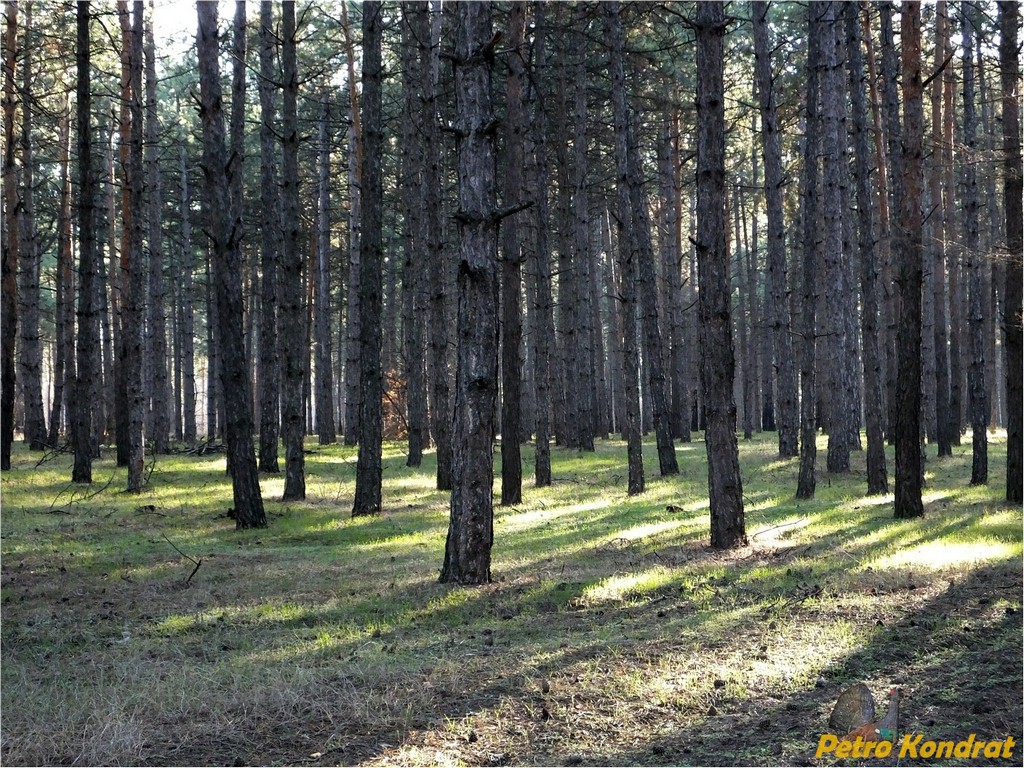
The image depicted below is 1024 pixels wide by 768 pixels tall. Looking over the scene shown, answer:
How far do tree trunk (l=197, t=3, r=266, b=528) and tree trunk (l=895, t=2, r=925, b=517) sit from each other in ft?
29.3

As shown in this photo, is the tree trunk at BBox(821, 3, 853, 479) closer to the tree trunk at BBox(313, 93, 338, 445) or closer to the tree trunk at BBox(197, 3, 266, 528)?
the tree trunk at BBox(197, 3, 266, 528)

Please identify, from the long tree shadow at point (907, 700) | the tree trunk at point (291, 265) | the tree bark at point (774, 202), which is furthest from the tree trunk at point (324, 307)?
the long tree shadow at point (907, 700)

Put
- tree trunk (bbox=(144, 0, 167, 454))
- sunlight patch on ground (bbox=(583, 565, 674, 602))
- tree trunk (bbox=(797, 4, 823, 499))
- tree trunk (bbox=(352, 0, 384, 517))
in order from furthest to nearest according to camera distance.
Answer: tree trunk (bbox=(144, 0, 167, 454))
tree trunk (bbox=(797, 4, 823, 499))
tree trunk (bbox=(352, 0, 384, 517))
sunlight patch on ground (bbox=(583, 565, 674, 602))

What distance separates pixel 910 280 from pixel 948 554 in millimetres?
4198

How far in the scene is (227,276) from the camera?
510 inches

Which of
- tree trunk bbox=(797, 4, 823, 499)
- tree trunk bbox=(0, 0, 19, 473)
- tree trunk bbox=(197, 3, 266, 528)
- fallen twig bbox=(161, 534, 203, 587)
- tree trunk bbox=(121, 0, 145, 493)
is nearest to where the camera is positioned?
fallen twig bbox=(161, 534, 203, 587)

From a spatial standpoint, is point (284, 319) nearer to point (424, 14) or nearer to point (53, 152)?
point (424, 14)

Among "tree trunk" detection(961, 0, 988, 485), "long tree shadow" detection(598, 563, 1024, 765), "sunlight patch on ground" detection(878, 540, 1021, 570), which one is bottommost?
"long tree shadow" detection(598, 563, 1024, 765)

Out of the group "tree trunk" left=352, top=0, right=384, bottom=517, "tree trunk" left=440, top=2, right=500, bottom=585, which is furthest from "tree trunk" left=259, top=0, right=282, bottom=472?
"tree trunk" left=440, top=2, right=500, bottom=585

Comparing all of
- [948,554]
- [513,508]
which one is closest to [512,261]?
[513,508]

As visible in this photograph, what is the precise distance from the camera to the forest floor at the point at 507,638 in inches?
194

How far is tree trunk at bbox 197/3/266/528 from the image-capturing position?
41.9 feet

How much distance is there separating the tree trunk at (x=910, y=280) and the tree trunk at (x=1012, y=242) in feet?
5.85

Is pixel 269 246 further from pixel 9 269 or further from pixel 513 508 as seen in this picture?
pixel 513 508
